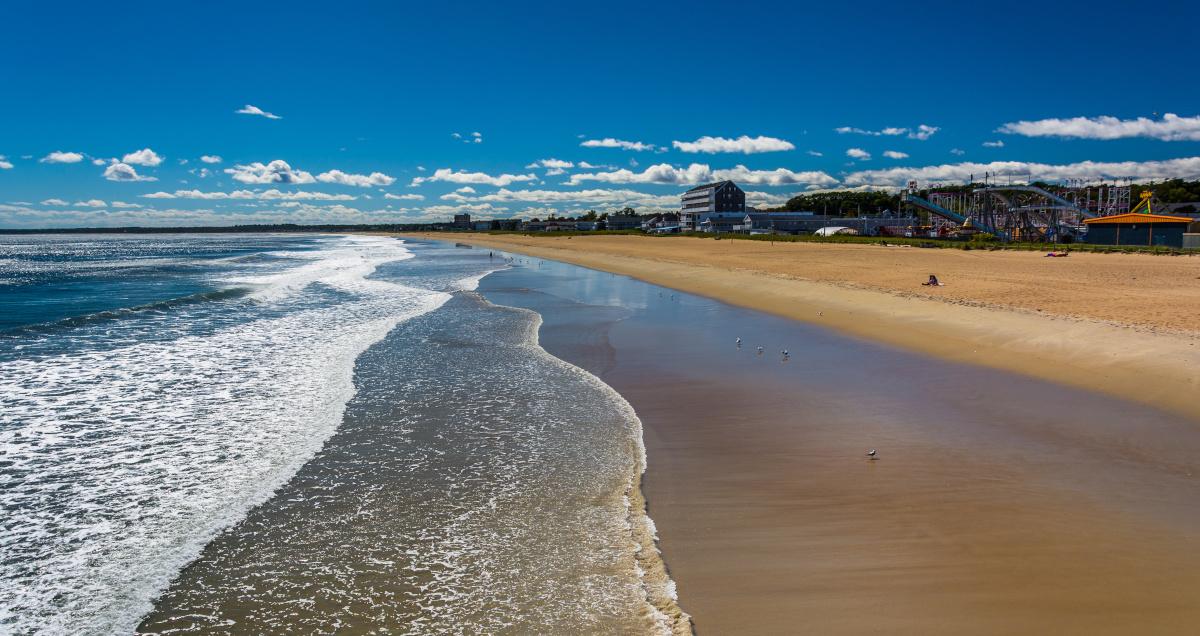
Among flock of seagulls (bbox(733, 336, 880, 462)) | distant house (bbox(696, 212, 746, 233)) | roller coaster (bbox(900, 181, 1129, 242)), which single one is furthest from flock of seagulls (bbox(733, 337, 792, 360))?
distant house (bbox(696, 212, 746, 233))

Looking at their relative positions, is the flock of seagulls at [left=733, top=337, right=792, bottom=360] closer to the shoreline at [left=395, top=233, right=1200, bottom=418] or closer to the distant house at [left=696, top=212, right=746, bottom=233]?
the shoreline at [left=395, top=233, right=1200, bottom=418]

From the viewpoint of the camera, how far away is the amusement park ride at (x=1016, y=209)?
62625 millimetres

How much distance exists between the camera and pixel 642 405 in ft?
32.0

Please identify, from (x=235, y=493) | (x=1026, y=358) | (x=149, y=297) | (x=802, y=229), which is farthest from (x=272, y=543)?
(x=802, y=229)

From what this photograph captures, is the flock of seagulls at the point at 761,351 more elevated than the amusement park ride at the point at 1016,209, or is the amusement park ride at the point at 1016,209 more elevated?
the amusement park ride at the point at 1016,209

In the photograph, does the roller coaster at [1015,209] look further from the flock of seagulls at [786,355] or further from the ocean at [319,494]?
the ocean at [319,494]

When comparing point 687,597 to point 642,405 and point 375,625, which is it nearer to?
point 375,625

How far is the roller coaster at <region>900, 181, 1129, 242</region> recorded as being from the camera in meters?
62.8

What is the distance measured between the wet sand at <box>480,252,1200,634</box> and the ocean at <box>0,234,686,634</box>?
592 mm

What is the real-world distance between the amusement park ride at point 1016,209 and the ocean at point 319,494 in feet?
193

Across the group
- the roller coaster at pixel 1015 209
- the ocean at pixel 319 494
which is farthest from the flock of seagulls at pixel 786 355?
the roller coaster at pixel 1015 209

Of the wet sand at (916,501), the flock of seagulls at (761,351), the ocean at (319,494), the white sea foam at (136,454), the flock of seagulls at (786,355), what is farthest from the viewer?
the flock of seagulls at (761,351)

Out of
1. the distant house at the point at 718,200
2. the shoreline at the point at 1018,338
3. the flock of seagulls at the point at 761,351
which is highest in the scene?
the distant house at the point at 718,200

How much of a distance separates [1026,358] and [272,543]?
12305mm
